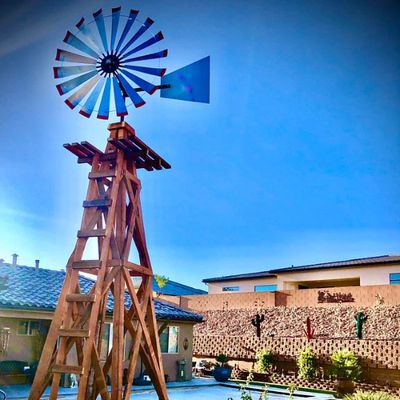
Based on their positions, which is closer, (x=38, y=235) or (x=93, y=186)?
(x=93, y=186)

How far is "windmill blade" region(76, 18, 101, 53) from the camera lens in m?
5.78

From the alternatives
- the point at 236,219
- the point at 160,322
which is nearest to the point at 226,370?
the point at 160,322

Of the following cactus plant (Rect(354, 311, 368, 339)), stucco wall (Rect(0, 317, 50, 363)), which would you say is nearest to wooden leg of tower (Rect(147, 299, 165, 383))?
stucco wall (Rect(0, 317, 50, 363))

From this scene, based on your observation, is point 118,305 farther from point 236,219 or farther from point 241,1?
point 236,219

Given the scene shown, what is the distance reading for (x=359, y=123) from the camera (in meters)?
7.33

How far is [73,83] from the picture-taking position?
673cm

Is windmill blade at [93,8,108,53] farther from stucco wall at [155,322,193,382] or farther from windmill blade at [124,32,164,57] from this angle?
stucco wall at [155,322,193,382]

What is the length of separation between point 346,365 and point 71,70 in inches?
394

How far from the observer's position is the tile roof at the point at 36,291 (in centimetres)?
1048

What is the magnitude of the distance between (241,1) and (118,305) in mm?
3874

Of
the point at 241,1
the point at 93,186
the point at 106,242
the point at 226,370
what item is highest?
the point at 241,1

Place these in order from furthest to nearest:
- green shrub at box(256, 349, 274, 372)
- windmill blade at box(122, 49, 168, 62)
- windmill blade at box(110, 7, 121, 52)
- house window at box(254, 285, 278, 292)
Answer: house window at box(254, 285, 278, 292), green shrub at box(256, 349, 274, 372), windmill blade at box(122, 49, 168, 62), windmill blade at box(110, 7, 121, 52)

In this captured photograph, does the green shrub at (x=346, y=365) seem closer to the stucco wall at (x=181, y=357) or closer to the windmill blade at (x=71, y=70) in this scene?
the stucco wall at (x=181, y=357)

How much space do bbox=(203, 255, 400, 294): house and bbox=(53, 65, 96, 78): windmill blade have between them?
1687 centimetres
